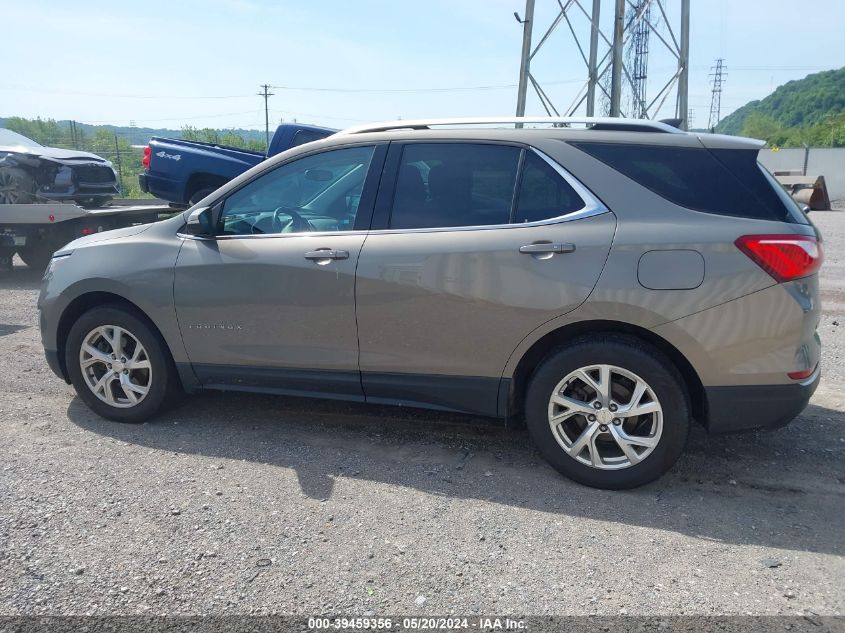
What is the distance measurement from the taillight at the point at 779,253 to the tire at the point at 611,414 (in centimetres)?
64

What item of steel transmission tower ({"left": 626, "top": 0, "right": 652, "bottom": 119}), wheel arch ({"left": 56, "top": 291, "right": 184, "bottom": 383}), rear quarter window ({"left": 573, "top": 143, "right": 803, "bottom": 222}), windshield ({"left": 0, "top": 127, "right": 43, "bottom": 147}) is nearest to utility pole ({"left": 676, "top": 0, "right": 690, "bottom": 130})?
steel transmission tower ({"left": 626, "top": 0, "right": 652, "bottom": 119})

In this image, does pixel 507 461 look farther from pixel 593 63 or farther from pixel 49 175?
pixel 593 63

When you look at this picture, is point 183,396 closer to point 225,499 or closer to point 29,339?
point 225,499

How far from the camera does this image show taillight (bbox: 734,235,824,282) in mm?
3336

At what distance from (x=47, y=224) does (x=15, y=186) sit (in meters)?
1.39

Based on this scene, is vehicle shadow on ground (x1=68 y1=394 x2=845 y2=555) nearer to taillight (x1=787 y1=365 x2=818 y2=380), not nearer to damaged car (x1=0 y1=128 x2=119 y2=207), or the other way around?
taillight (x1=787 y1=365 x2=818 y2=380)

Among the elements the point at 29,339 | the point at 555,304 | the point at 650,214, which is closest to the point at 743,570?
the point at 555,304

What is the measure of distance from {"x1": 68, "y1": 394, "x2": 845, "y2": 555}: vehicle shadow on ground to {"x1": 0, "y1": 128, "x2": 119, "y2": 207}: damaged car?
7.05m

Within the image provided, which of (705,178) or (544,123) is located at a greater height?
(544,123)

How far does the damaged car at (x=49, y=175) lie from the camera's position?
1050cm

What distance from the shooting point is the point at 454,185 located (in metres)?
3.92

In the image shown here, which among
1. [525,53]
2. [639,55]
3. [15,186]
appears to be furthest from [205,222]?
[639,55]

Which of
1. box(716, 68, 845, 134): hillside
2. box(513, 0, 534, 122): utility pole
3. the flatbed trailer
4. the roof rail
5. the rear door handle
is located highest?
box(716, 68, 845, 134): hillside

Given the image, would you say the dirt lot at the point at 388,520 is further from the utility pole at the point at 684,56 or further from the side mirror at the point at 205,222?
the utility pole at the point at 684,56
